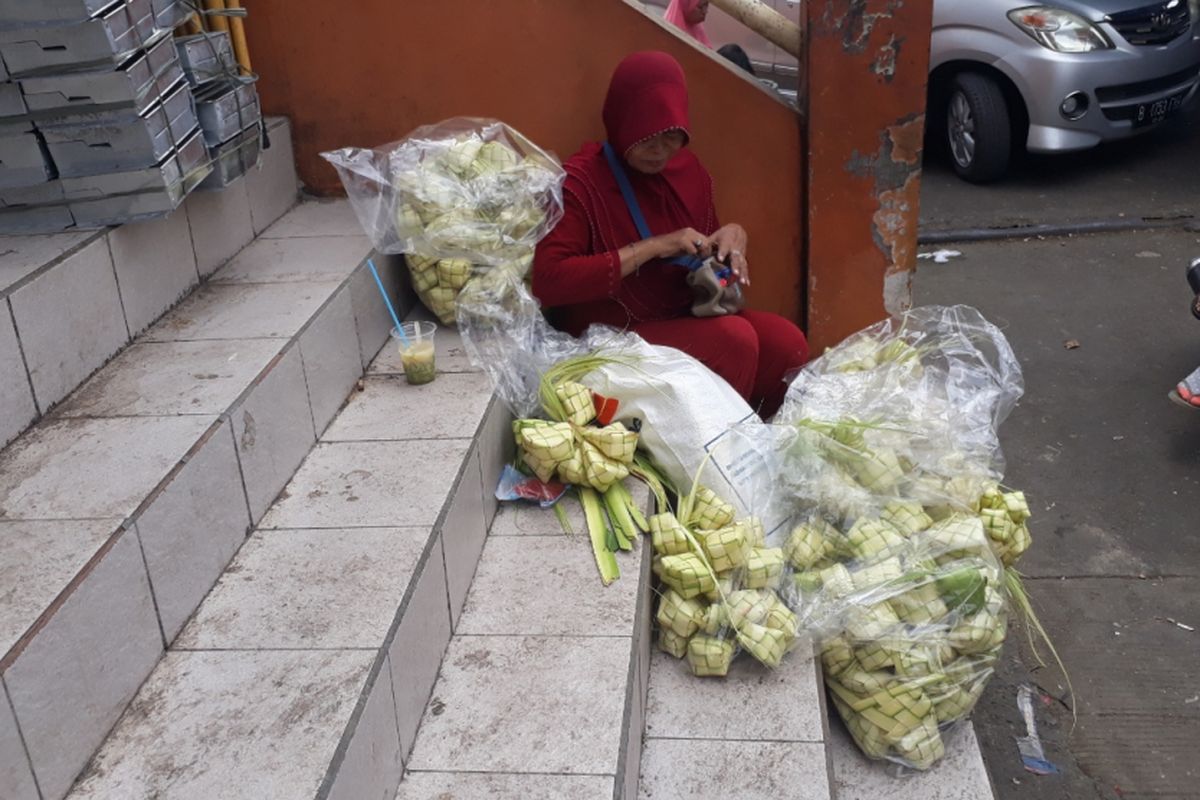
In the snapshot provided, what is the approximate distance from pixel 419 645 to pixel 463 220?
1516mm

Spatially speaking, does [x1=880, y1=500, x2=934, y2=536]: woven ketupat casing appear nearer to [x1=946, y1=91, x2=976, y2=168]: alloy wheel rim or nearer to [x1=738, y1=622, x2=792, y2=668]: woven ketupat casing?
A: [x1=738, y1=622, x2=792, y2=668]: woven ketupat casing

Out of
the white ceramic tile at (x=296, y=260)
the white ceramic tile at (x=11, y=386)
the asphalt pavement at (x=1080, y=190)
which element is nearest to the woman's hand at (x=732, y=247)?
the white ceramic tile at (x=296, y=260)

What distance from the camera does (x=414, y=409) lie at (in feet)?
9.81

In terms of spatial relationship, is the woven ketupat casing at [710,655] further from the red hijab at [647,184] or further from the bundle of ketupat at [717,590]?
the red hijab at [647,184]

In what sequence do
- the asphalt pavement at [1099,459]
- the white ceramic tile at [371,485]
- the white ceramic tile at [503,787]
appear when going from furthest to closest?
the asphalt pavement at [1099,459], the white ceramic tile at [371,485], the white ceramic tile at [503,787]

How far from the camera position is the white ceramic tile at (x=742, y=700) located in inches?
101

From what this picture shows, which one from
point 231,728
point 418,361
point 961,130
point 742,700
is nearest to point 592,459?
point 418,361

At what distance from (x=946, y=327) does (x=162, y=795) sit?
268cm

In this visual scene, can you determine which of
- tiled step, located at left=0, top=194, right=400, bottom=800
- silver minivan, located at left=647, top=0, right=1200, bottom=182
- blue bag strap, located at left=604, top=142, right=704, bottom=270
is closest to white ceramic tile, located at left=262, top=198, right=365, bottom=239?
tiled step, located at left=0, top=194, right=400, bottom=800

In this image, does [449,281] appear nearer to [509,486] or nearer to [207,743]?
[509,486]

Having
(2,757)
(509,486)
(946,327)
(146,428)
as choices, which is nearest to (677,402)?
(509,486)

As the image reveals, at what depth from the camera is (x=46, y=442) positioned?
2.34 meters

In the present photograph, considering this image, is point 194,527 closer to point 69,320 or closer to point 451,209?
point 69,320

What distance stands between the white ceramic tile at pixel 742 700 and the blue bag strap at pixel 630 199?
1.27 meters
